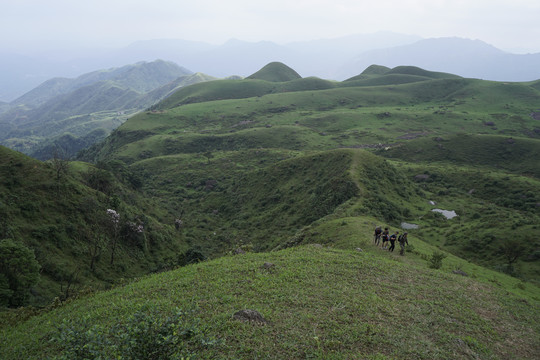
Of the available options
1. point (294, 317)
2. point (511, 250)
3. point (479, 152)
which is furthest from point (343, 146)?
point (294, 317)

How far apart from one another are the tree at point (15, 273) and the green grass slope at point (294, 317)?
10.8 meters

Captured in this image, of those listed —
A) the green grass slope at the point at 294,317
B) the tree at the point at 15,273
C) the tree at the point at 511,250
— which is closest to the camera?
the green grass slope at the point at 294,317

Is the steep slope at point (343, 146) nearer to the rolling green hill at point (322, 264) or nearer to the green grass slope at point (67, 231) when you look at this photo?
the rolling green hill at point (322, 264)

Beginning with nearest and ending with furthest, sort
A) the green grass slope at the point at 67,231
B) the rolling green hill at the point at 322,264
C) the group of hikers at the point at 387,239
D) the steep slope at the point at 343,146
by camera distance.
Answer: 1. the rolling green hill at the point at 322,264
2. the group of hikers at the point at 387,239
3. the green grass slope at the point at 67,231
4. the steep slope at the point at 343,146

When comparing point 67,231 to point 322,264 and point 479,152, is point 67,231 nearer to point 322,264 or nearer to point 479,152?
point 322,264

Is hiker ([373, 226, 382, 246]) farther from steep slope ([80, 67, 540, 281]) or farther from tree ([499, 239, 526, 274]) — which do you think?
tree ([499, 239, 526, 274])

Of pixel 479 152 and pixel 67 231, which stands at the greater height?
pixel 67 231

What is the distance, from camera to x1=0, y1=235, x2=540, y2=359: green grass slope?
11117 mm

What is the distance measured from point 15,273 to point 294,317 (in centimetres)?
2684

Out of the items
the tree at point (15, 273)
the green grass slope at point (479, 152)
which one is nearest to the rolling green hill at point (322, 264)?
the green grass slope at point (479, 152)

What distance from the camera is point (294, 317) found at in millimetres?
14180

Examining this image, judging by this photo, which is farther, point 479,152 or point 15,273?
point 479,152

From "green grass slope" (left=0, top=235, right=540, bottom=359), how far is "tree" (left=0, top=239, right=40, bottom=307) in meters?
10.8

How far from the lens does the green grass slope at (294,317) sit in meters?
11.1
